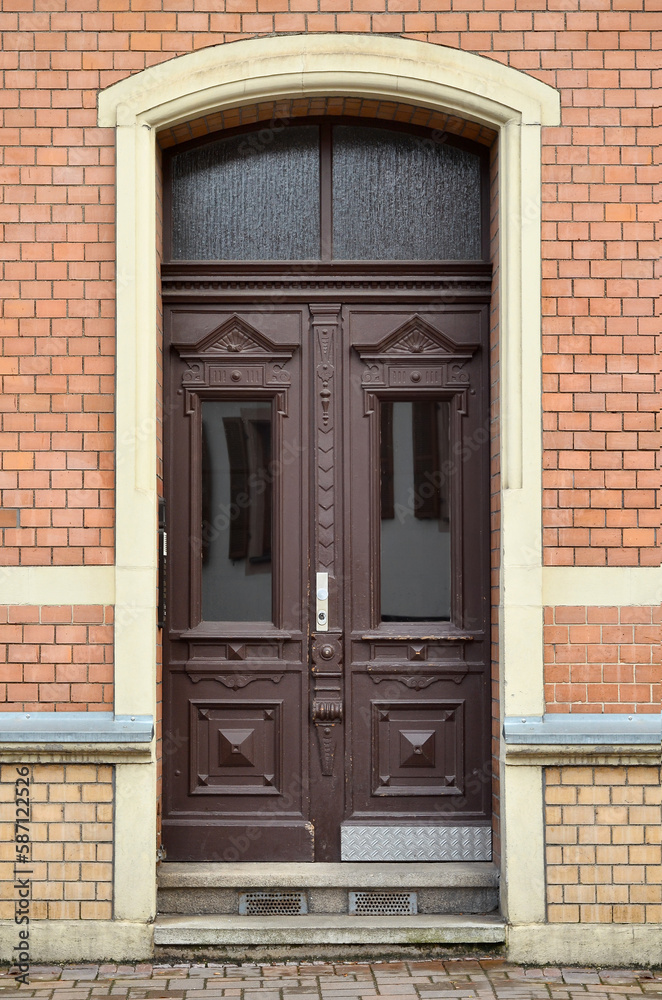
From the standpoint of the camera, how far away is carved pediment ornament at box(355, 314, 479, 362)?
5023 millimetres

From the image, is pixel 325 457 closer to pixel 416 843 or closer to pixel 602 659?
pixel 602 659

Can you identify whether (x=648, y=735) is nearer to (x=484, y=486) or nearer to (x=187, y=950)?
(x=484, y=486)

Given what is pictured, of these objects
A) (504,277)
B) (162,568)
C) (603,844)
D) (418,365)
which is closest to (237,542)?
(162,568)

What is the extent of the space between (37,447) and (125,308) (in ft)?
2.57

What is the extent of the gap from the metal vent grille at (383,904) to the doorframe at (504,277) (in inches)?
18.8

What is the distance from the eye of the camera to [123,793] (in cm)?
454

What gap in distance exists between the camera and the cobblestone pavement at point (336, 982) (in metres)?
4.19

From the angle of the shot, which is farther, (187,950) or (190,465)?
(190,465)

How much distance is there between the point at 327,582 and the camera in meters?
4.98

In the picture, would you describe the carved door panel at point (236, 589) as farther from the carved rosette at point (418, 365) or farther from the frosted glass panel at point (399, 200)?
the frosted glass panel at point (399, 200)

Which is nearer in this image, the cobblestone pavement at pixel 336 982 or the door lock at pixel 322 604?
the cobblestone pavement at pixel 336 982

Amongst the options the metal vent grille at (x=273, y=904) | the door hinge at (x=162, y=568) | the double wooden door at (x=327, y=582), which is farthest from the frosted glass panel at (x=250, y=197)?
the metal vent grille at (x=273, y=904)

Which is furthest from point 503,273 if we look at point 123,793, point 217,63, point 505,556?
point 123,793

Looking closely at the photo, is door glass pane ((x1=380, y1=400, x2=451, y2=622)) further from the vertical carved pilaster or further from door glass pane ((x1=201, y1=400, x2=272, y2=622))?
door glass pane ((x1=201, y1=400, x2=272, y2=622))
